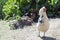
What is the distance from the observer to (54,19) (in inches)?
315

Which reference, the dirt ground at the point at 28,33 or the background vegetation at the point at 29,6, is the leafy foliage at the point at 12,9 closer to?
the background vegetation at the point at 29,6

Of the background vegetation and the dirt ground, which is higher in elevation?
the background vegetation

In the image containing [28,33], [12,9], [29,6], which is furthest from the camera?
[12,9]

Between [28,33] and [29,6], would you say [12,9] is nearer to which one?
[29,6]

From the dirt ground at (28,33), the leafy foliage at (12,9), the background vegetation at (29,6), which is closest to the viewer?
the dirt ground at (28,33)

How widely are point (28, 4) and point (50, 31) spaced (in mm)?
2246

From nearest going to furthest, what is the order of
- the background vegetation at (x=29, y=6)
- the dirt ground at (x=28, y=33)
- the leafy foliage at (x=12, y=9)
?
the dirt ground at (x=28, y=33) < the background vegetation at (x=29, y=6) < the leafy foliage at (x=12, y=9)

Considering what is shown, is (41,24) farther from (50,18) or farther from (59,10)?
(59,10)

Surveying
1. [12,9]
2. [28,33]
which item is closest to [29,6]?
[12,9]

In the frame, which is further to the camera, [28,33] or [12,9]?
[12,9]

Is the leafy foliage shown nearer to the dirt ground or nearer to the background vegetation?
the background vegetation

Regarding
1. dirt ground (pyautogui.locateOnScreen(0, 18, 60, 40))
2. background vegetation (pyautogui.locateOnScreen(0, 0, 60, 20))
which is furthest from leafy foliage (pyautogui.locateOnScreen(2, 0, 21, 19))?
dirt ground (pyautogui.locateOnScreen(0, 18, 60, 40))

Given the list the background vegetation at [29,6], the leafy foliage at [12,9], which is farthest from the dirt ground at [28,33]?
the leafy foliage at [12,9]

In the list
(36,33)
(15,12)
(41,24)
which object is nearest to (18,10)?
(15,12)
